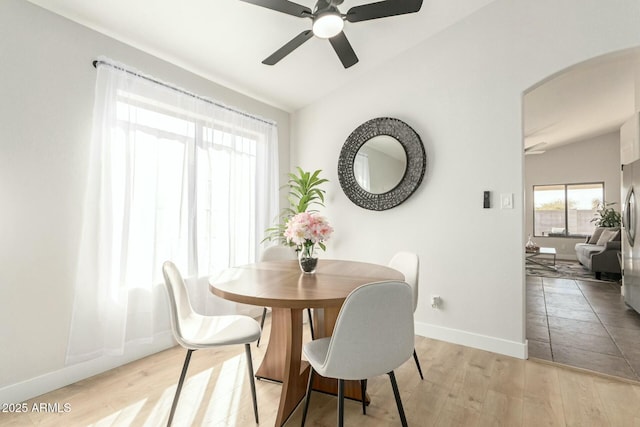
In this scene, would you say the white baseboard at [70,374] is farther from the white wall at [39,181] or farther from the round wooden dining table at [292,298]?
the round wooden dining table at [292,298]

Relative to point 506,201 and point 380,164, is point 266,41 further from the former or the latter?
point 506,201

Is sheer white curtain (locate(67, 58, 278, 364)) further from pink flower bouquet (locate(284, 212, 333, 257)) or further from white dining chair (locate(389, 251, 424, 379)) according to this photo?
white dining chair (locate(389, 251, 424, 379))

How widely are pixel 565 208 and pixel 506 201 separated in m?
7.47

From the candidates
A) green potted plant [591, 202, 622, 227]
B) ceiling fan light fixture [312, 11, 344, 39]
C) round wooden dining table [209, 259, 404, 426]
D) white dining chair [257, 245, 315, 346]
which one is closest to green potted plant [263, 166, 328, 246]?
white dining chair [257, 245, 315, 346]

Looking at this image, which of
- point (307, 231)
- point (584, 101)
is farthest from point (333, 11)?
point (584, 101)

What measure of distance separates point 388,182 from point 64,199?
2.66 meters

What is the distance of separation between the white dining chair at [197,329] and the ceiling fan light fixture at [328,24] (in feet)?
5.43

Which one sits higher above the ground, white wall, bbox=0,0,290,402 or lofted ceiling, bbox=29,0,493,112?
lofted ceiling, bbox=29,0,493,112

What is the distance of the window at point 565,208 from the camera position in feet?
25.1

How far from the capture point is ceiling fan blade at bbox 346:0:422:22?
5.56ft

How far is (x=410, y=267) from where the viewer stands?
2123 mm

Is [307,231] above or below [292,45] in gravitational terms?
below

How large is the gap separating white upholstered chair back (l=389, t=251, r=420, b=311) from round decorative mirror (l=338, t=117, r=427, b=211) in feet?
Result: 2.87

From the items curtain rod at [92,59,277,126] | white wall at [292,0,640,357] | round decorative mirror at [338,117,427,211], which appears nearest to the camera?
curtain rod at [92,59,277,126]
